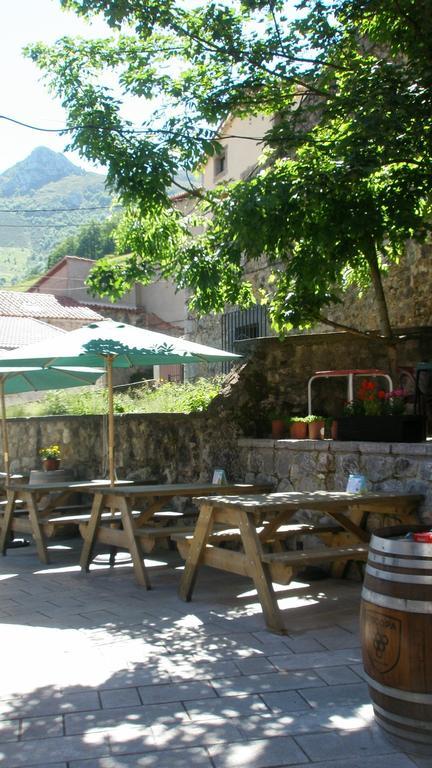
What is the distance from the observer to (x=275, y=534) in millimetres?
5453

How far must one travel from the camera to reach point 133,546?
6.00 metres

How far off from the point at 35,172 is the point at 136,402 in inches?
5157

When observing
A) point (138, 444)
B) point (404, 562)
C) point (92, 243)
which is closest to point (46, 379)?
point (138, 444)

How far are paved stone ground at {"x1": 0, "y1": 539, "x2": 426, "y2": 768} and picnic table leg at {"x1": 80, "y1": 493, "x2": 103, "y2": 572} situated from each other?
0.75m

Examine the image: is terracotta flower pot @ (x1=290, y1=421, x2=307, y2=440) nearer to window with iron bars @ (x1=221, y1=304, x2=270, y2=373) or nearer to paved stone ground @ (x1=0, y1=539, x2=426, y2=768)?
paved stone ground @ (x1=0, y1=539, x2=426, y2=768)

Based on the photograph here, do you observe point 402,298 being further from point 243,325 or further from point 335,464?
point 335,464

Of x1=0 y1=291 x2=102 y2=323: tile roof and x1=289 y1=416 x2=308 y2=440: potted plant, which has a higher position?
x1=0 y1=291 x2=102 y2=323: tile roof

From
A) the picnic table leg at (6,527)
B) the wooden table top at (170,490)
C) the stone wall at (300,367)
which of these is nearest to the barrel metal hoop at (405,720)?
the wooden table top at (170,490)

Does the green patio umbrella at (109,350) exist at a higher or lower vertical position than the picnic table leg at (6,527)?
higher

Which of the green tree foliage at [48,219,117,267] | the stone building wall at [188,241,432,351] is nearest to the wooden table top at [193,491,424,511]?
the stone building wall at [188,241,432,351]

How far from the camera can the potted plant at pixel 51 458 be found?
30.9 ft

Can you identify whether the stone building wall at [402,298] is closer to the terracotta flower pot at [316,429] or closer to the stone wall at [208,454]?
the terracotta flower pot at [316,429]

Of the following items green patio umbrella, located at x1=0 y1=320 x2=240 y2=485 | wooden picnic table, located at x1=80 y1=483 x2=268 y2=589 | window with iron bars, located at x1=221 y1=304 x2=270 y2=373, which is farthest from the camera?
window with iron bars, located at x1=221 y1=304 x2=270 y2=373

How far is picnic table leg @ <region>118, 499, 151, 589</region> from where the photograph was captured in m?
5.90
